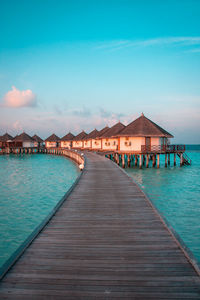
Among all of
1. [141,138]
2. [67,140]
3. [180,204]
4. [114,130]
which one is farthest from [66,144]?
[180,204]

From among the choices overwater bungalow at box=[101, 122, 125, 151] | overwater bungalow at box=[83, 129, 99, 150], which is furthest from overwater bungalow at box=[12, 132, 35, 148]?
overwater bungalow at box=[101, 122, 125, 151]

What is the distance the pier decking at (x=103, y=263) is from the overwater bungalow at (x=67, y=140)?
56185 millimetres

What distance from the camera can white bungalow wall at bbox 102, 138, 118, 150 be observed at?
120 ft

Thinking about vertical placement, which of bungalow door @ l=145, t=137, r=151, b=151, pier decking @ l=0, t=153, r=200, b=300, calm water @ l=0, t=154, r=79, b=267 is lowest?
calm water @ l=0, t=154, r=79, b=267

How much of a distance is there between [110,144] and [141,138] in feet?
34.0

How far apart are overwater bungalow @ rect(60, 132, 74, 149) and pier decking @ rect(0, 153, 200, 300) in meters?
56.2

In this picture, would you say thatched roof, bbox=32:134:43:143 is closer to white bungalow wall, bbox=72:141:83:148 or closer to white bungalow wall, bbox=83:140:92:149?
white bungalow wall, bbox=72:141:83:148

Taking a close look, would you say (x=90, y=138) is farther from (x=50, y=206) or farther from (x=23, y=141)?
(x=50, y=206)

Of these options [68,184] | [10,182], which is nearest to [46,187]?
[68,184]

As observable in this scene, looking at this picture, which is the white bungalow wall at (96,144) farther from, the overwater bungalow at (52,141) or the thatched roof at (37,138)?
the thatched roof at (37,138)

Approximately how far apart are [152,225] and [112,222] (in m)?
1.07

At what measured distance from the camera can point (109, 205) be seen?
26.1 ft

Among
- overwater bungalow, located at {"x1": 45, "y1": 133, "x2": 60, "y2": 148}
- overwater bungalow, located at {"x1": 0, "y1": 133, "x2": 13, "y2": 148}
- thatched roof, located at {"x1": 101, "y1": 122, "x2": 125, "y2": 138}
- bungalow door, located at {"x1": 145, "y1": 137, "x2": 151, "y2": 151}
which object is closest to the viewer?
bungalow door, located at {"x1": 145, "y1": 137, "x2": 151, "y2": 151}

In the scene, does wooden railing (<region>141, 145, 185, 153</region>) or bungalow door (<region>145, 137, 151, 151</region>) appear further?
bungalow door (<region>145, 137, 151, 151</region>)
